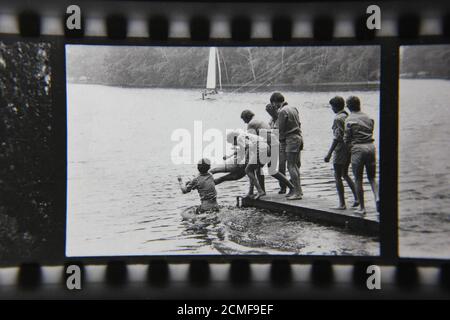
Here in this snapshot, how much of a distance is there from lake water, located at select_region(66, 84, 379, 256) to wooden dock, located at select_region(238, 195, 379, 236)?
0.06 meters

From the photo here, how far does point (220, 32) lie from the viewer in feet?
18.0

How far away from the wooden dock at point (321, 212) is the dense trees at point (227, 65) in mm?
1170

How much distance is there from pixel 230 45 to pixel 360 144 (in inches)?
62.3

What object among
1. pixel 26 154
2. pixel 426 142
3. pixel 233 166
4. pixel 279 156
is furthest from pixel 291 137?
pixel 26 154

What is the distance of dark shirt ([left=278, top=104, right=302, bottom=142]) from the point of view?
552cm

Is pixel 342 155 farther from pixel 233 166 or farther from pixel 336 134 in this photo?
pixel 233 166

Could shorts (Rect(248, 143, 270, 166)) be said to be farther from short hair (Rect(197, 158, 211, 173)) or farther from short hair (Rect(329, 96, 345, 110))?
short hair (Rect(329, 96, 345, 110))

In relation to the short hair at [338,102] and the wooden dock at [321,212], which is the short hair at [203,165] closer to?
the wooden dock at [321,212]

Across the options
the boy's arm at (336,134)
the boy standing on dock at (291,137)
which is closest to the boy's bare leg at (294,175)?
the boy standing on dock at (291,137)

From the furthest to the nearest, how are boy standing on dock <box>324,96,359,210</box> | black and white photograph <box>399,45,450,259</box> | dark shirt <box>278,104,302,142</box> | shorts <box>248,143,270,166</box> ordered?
1. shorts <box>248,143,270,166</box>
2. dark shirt <box>278,104,302,142</box>
3. boy standing on dock <box>324,96,359,210</box>
4. black and white photograph <box>399,45,450,259</box>

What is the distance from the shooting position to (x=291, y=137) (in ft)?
18.2

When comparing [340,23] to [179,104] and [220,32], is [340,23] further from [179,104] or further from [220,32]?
[179,104]

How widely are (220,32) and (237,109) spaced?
77cm

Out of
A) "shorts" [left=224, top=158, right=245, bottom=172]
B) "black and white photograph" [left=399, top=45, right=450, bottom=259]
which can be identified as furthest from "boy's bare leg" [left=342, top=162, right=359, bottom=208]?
"shorts" [left=224, top=158, right=245, bottom=172]
